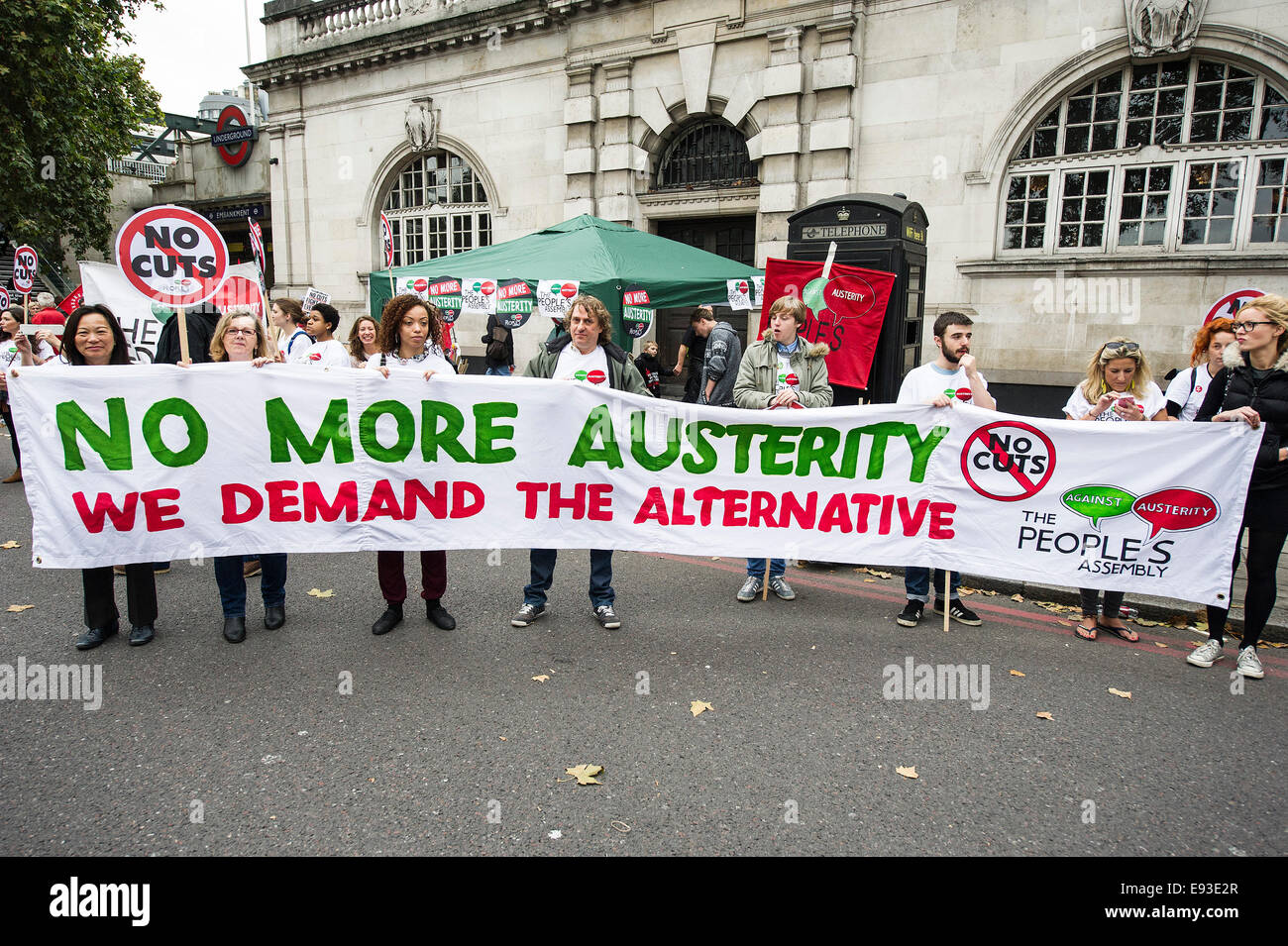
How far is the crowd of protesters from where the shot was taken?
4449 millimetres

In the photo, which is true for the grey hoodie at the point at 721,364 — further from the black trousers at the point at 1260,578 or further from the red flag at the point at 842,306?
the black trousers at the point at 1260,578

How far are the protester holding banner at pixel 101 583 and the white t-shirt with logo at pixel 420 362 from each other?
1.53 meters

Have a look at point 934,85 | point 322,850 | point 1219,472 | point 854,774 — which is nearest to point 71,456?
point 322,850

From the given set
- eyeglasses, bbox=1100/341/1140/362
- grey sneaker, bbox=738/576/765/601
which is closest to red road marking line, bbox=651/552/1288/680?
grey sneaker, bbox=738/576/765/601

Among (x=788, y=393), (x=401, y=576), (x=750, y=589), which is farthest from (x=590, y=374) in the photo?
(x=750, y=589)

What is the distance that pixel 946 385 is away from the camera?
519 cm

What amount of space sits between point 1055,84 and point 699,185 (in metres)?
5.98

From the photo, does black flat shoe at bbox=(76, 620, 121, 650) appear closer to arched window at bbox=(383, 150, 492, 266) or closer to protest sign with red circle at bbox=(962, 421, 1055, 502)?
protest sign with red circle at bbox=(962, 421, 1055, 502)

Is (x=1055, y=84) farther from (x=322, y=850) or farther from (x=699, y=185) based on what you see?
(x=322, y=850)

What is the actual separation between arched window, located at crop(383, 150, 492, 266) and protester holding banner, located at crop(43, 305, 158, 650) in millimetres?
13385

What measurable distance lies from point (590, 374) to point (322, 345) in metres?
3.65

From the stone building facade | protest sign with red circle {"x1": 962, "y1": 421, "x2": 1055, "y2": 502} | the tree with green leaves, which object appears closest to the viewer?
protest sign with red circle {"x1": 962, "y1": 421, "x2": 1055, "y2": 502}

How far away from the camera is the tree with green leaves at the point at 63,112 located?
18.8 m

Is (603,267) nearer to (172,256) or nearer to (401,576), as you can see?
(172,256)
